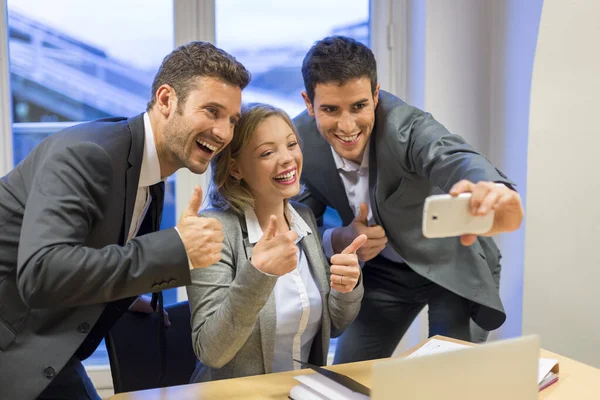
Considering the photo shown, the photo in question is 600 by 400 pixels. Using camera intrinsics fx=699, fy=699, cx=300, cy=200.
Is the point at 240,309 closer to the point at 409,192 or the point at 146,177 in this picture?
the point at 146,177

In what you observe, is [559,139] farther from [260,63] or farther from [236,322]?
[236,322]

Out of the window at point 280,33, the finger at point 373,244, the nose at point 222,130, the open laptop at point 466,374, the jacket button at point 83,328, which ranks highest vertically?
the window at point 280,33

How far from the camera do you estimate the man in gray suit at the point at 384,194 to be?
2.12 m

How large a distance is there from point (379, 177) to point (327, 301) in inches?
17.7

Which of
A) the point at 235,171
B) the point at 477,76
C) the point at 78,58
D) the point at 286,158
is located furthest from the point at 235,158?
the point at 477,76

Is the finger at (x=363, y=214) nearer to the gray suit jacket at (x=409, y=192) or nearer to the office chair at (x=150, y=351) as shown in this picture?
the gray suit jacket at (x=409, y=192)

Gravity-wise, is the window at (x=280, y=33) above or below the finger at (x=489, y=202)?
above

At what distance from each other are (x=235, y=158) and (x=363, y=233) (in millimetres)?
465

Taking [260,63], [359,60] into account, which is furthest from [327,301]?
[260,63]

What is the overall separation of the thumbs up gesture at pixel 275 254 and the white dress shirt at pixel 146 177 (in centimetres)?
34

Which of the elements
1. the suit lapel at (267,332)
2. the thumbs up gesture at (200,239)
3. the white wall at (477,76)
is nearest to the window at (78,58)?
the white wall at (477,76)

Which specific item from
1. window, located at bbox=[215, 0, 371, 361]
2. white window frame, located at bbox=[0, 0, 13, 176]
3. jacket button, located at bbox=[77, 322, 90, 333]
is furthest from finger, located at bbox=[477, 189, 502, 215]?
white window frame, located at bbox=[0, 0, 13, 176]

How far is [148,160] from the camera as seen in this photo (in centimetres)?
176

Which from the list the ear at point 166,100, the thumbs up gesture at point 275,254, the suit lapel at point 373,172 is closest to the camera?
the thumbs up gesture at point 275,254
